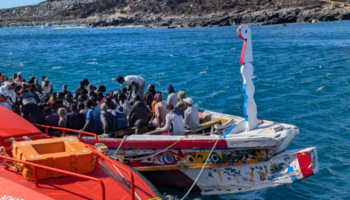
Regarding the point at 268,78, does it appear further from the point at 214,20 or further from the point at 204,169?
the point at 214,20

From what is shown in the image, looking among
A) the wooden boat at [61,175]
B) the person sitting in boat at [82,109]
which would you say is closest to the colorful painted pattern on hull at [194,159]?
the person sitting in boat at [82,109]

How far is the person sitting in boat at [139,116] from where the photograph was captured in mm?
11695

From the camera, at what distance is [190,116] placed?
38.6 feet

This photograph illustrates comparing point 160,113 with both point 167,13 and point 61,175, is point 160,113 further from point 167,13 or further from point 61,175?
point 167,13

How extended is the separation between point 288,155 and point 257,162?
2.22 feet

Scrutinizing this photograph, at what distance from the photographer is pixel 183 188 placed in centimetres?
1104

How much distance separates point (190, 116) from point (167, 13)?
103078 millimetres

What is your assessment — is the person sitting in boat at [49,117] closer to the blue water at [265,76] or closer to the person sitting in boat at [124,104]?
the person sitting in boat at [124,104]

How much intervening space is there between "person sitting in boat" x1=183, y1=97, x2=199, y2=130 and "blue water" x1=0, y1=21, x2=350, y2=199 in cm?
176

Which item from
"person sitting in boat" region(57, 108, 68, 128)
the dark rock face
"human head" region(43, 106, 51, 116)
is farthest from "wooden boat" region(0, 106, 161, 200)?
the dark rock face

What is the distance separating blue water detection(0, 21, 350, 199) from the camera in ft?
44.7

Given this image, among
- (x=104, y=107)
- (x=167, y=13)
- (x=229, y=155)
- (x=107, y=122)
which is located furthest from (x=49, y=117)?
(x=167, y=13)

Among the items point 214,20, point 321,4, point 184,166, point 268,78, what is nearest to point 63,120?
point 184,166

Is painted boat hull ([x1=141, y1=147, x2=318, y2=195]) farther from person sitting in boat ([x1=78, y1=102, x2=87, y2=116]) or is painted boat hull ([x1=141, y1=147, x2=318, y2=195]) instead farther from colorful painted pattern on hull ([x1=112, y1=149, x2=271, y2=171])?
person sitting in boat ([x1=78, y1=102, x2=87, y2=116])
